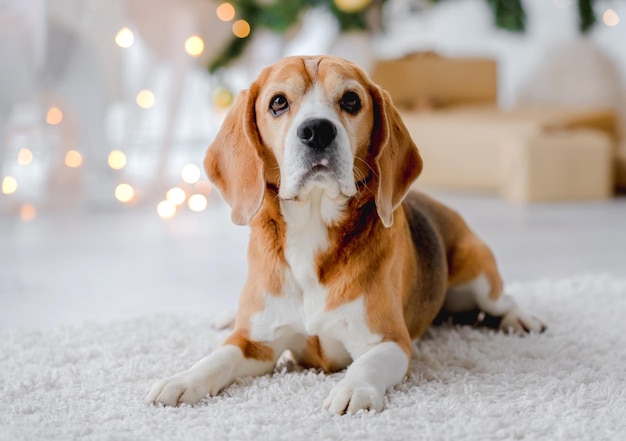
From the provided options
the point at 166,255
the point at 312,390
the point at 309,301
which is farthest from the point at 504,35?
the point at 312,390

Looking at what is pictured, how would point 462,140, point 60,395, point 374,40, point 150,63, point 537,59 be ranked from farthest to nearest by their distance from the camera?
point 537,59, point 374,40, point 462,140, point 150,63, point 60,395

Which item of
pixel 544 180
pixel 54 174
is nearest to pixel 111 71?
pixel 54 174

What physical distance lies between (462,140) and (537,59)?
2.11 metres

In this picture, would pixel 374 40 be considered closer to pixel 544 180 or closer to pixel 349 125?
pixel 544 180

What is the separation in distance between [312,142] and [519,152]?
3216 mm

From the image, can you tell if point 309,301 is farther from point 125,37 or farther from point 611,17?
point 611,17

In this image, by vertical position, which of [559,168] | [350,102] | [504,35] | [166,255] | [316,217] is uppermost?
[504,35]

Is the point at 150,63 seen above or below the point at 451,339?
above

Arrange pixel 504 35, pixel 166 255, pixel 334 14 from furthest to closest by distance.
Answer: pixel 504 35 < pixel 334 14 < pixel 166 255

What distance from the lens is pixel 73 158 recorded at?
194 inches

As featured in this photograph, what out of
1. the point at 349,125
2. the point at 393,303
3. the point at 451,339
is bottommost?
the point at 451,339

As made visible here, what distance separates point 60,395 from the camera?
189cm

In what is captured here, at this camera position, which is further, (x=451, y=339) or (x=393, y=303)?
(x=451, y=339)

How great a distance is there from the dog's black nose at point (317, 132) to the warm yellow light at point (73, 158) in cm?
329
